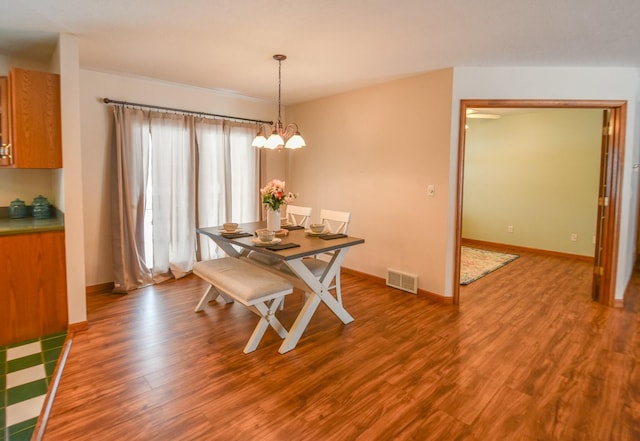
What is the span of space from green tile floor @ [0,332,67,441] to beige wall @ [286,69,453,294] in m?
3.27

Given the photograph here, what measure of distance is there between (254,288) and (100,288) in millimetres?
2445

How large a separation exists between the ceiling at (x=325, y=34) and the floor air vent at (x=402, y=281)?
7.27 feet

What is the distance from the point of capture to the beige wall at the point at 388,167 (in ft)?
12.0

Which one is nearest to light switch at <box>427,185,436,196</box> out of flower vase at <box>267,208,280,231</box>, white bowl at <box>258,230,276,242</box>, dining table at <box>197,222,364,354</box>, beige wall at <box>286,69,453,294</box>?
beige wall at <box>286,69,453,294</box>

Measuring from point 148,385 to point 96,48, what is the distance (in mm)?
2856

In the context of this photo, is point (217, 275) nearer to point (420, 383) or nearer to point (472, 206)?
point (420, 383)

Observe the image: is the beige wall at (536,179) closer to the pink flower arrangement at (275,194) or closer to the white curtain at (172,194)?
the pink flower arrangement at (275,194)

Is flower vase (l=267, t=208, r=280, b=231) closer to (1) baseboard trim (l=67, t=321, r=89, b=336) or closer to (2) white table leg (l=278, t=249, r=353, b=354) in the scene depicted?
(2) white table leg (l=278, t=249, r=353, b=354)

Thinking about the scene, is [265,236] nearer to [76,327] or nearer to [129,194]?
[76,327]

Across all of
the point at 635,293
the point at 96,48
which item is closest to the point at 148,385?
the point at 96,48

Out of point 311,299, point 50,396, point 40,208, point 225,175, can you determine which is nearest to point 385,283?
point 311,299

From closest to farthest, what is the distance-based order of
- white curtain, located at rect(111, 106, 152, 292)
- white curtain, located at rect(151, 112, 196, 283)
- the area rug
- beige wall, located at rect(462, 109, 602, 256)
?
white curtain, located at rect(111, 106, 152, 292) < white curtain, located at rect(151, 112, 196, 283) < the area rug < beige wall, located at rect(462, 109, 602, 256)

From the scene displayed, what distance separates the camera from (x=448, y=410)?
1.98 metres

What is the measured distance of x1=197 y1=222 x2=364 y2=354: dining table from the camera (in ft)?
8.63
